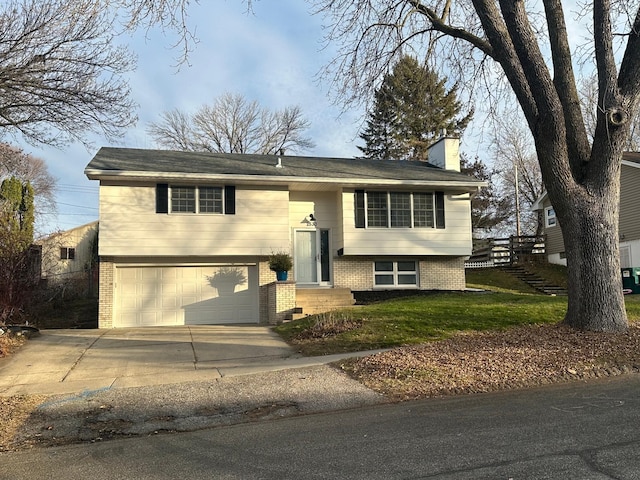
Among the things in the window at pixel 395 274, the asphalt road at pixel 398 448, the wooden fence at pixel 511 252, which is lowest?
the asphalt road at pixel 398 448

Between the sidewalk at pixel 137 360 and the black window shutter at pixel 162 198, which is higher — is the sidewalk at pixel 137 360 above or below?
below

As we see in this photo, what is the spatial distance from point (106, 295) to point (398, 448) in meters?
13.1

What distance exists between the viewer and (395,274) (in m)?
18.2

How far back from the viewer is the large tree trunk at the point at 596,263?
8898 mm

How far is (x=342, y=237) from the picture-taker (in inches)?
680

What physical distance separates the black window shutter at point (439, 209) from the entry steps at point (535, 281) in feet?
24.9

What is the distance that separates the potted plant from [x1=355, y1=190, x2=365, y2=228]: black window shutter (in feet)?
10.4

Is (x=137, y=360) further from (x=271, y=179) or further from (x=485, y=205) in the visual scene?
(x=485, y=205)

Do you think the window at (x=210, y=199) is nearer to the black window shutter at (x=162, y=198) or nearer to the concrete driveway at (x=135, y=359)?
the black window shutter at (x=162, y=198)

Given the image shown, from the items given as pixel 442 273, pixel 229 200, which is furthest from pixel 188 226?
pixel 442 273

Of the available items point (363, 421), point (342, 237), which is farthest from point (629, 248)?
point (363, 421)

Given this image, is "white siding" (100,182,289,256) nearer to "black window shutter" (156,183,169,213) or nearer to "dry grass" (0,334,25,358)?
"black window shutter" (156,183,169,213)

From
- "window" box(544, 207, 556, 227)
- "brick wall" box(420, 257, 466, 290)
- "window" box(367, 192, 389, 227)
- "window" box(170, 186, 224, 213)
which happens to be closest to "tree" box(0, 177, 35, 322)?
"window" box(170, 186, 224, 213)

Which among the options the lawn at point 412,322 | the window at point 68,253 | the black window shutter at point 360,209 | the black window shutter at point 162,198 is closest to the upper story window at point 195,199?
the black window shutter at point 162,198
